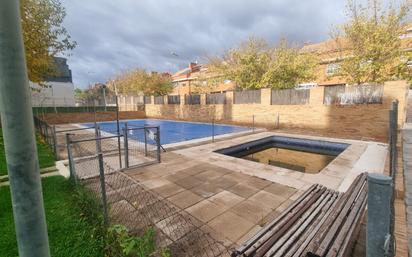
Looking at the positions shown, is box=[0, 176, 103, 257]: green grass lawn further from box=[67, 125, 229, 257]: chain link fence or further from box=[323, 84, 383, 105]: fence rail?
box=[323, 84, 383, 105]: fence rail

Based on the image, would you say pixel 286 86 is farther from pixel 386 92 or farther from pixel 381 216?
pixel 381 216

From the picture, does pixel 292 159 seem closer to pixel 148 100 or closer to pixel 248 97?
pixel 248 97

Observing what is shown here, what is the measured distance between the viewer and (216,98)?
18.8 m

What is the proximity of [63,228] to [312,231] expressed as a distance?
3461mm

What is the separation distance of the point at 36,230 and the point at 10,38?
0.96 metres

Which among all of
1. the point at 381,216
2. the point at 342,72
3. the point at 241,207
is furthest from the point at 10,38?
the point at 342,72

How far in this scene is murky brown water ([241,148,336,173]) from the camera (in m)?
8.08

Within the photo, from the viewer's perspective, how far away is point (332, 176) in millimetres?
5086

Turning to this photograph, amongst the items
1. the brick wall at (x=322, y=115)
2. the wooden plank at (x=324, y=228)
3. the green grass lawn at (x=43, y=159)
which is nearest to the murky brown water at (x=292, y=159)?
the brick wall at (x=322, y=115)

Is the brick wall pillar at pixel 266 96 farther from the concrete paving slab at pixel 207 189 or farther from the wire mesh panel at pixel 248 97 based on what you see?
the concrete paving slab at pixel 207 189

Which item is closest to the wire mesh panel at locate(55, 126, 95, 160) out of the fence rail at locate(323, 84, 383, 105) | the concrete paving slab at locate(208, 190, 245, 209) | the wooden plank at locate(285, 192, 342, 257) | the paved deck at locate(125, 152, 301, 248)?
the paved deck at locate(125, 152, 301, 248)

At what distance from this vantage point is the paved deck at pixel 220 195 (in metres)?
3.15

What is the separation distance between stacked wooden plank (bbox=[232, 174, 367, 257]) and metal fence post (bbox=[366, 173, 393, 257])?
1.21 m

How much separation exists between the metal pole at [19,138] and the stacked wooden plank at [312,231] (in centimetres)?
176
